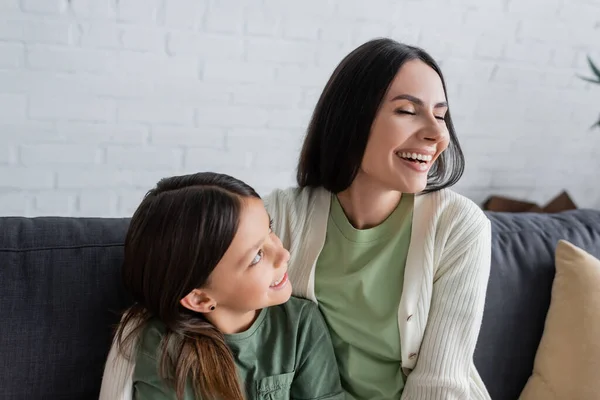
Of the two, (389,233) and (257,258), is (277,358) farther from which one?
(389,233)

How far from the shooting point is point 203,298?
3.64ft

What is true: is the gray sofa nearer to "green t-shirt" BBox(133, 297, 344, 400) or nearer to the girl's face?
"green t-shirt" BBox(133, 297, 344, 400)

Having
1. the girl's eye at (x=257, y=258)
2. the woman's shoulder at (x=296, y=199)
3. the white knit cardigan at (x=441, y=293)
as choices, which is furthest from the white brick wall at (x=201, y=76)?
the girl's eye at (x=257, y=258)

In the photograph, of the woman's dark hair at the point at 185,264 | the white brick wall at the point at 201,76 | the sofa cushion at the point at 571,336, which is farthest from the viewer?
the white brick wall at the point at 201,76

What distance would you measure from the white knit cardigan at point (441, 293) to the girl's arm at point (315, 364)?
0.06 metres

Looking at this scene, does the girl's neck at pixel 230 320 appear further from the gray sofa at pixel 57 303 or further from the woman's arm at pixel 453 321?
the woman's arm at pixel 453 321

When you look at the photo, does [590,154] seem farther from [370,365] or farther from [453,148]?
[370,365]

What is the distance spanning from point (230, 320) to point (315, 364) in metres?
0.18

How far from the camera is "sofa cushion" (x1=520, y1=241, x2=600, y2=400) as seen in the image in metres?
1.41

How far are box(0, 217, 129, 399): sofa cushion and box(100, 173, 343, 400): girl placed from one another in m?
0.11

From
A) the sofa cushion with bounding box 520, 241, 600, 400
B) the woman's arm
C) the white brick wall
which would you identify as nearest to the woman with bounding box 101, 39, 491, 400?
the woman's arm

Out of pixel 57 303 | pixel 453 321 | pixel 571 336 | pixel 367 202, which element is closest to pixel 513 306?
pixel 571 336

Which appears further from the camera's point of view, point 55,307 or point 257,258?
point 55,307

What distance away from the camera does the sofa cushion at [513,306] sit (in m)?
1.51
